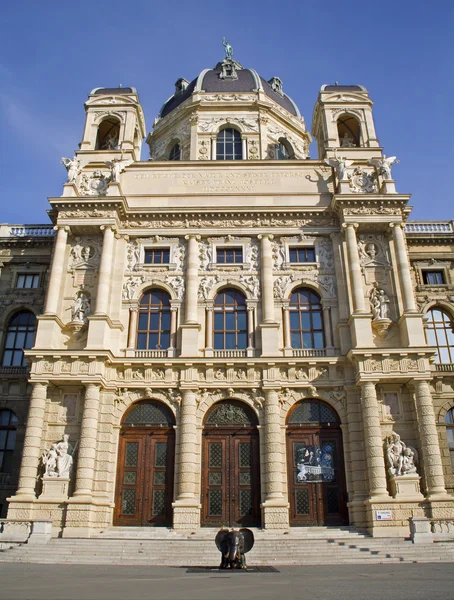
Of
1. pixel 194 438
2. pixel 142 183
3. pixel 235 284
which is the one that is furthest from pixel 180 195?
pixel 194 438

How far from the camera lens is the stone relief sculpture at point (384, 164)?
27.5 metres

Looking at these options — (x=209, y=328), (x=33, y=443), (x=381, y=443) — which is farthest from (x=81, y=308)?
(x=381, y=443)

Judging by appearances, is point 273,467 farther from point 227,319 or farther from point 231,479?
point 227,319

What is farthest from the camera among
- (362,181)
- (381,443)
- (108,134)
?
(108,134)

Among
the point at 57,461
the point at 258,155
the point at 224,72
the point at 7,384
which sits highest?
the point at 224,72

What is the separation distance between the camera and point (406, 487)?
20.6m

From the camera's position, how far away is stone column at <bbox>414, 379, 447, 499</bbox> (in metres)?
20.5

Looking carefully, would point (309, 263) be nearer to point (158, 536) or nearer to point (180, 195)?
point (180, 195)

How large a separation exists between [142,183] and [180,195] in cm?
227

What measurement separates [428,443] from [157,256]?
15.0 m

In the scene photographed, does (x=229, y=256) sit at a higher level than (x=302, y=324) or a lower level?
higher

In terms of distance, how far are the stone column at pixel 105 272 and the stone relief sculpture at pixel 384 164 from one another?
1412 cm

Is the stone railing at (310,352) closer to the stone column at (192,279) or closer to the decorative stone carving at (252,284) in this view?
the decorative stone carving at (252,284)

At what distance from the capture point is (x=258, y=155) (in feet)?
107
